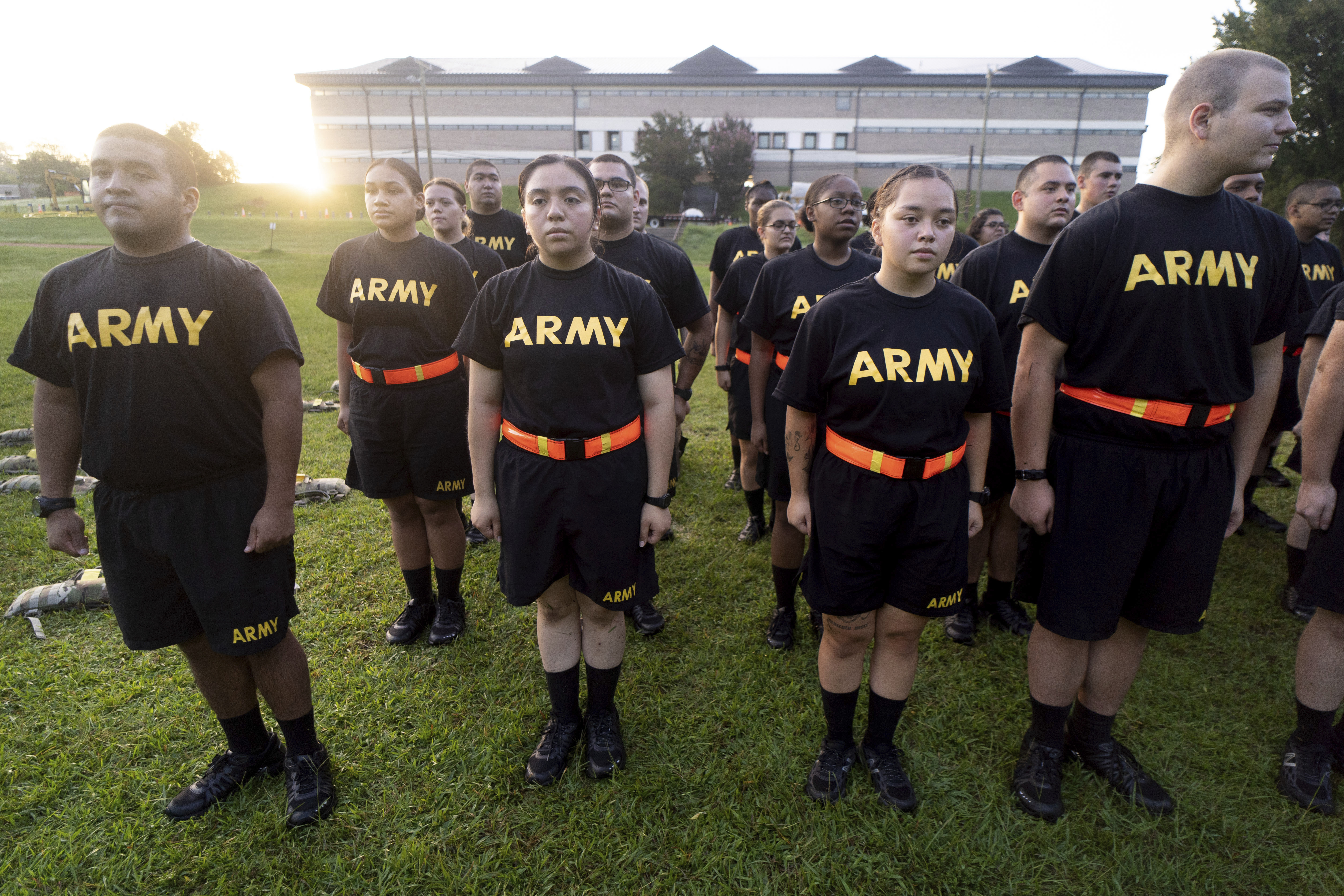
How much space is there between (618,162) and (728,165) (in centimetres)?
4593

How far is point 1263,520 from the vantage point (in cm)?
525

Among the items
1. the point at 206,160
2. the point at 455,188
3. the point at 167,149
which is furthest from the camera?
the point at 206,160

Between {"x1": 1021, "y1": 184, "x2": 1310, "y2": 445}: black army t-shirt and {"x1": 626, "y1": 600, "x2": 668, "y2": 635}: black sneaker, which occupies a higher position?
{"x1": 1021, "y1": 184, "x2": 1310, "y2": 445}: black army t-shirt

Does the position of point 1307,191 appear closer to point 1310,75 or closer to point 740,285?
point 740,285

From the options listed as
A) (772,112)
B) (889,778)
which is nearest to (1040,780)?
(889,778)

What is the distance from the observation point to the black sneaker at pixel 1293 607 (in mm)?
3949

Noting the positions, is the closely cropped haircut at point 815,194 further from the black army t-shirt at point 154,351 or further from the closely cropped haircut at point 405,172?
the black army t-shirt at point 154,351

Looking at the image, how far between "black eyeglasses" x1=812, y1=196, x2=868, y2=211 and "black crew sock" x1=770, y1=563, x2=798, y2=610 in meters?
1.97

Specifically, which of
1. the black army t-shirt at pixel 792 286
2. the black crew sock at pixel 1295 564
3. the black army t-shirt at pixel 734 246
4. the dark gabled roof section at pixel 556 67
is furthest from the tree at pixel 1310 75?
Result: the dark gabled roof section at pixel 556 67

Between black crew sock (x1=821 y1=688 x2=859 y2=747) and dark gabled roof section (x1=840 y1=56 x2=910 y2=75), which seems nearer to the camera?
black crew sock (x1=821 y1=688 x2=859 y2=747)

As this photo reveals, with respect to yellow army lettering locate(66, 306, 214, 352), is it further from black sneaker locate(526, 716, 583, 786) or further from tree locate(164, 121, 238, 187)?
tree locate(164, 121, 238, 187)

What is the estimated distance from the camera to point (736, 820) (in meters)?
2.56

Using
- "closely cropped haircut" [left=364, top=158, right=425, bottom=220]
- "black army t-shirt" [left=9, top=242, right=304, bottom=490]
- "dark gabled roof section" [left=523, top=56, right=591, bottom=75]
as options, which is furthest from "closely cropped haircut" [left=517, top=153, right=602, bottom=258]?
"dark gabled roof section" [left=523, top=56, right=591, bottom=75]

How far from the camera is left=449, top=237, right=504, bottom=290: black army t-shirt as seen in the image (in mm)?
4391
